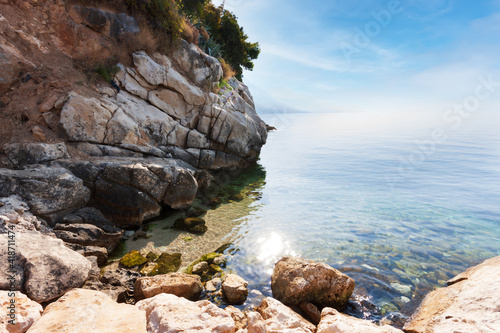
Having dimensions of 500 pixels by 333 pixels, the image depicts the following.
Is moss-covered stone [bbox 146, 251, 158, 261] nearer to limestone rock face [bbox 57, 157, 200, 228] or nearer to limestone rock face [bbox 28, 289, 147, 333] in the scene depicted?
limestone rock face [bbox 57, 157, 200, 228]

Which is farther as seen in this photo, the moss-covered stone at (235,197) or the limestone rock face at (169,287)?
the moss-covered stone at (235,197)

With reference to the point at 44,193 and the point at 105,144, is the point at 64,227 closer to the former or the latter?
the point at 44,193

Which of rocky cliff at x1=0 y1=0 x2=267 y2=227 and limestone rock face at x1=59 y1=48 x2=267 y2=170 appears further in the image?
limestone rock face at x1=59 y1=48 x2=267 y2=170

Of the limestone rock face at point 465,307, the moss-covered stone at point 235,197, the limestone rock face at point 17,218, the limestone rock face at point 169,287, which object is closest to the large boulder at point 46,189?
the limestone rock face at point 17,218

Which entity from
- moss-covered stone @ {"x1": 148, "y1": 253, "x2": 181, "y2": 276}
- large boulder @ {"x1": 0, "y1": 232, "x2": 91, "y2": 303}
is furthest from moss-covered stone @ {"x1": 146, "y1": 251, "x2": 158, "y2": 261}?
large boulder @ {"x1": 0, "y1": 232, "x2": 91, "y2": 303}

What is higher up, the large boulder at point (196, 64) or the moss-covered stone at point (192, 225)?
the large boulder at point (196, 64)

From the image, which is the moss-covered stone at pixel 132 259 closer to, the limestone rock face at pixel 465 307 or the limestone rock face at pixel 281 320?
the limestone rock face at pixel 281 320

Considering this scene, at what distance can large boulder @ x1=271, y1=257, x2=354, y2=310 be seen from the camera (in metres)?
7.42

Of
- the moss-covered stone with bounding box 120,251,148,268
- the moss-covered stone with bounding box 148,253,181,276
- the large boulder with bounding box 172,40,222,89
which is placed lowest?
the moss-covered stone with bounding box 120,251,148,268

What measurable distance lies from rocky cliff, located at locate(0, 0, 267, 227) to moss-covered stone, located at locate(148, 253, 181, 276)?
3137 mm

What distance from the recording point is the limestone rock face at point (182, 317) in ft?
16.0

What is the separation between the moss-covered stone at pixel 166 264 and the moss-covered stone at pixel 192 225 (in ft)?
7.16

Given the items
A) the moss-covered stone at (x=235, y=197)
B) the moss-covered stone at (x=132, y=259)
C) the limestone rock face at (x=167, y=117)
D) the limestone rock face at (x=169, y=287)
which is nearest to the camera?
the limestone rock face at (x=169, y=287)

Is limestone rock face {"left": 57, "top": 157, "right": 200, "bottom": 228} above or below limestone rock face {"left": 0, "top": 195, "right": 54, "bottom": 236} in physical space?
above
